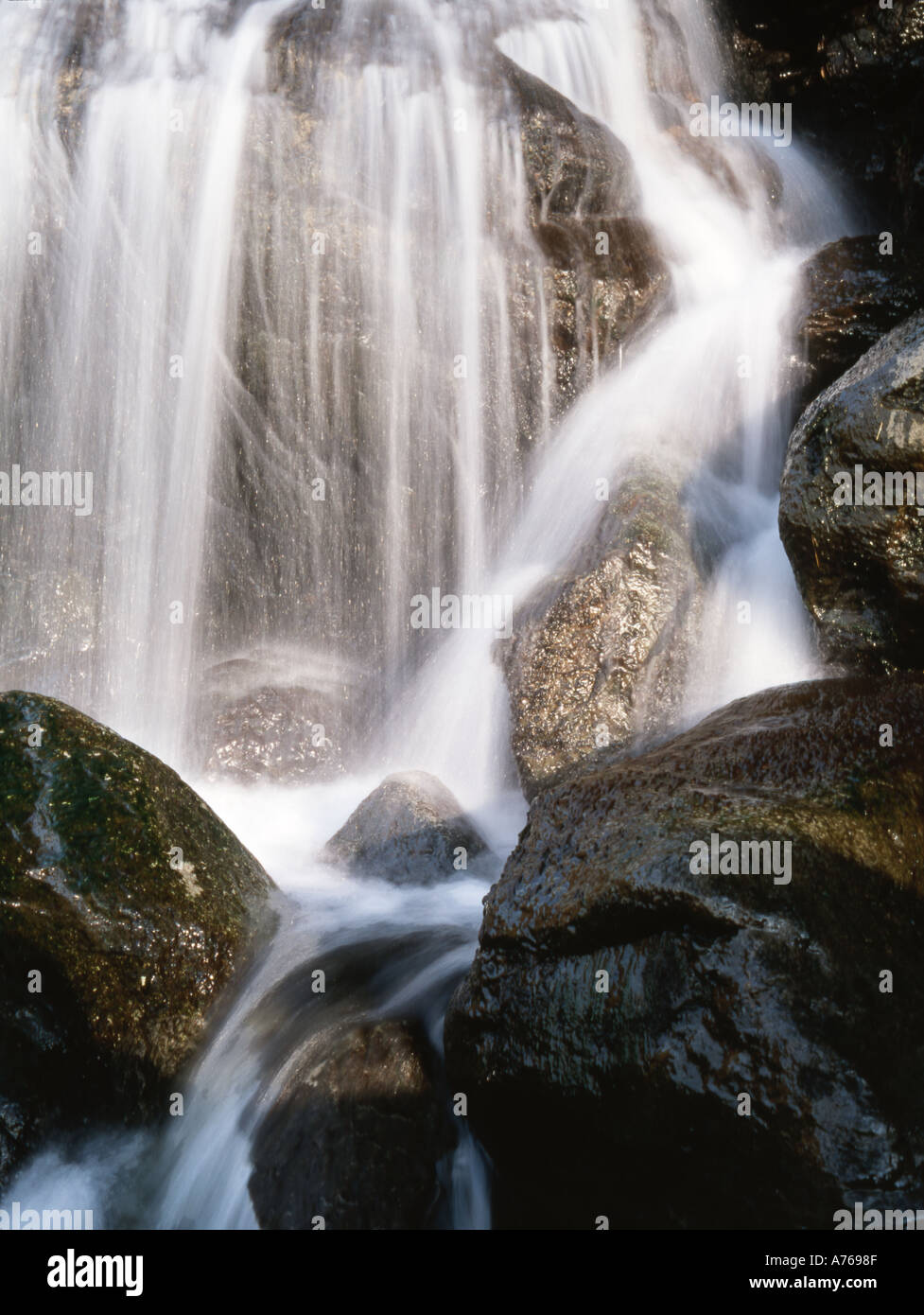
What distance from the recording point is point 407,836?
6.07 meters

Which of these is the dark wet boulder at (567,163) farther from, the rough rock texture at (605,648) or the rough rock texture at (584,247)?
the rough rock texture at (605,648)

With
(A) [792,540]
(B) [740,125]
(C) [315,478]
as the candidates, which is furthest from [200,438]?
(B) [740,125]

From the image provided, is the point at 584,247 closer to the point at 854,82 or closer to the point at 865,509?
the point at 854,82

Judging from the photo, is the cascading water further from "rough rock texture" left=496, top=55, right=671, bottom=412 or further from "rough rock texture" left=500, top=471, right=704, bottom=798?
"rough rock texture" left=500, top=471, right=704, bottom=798

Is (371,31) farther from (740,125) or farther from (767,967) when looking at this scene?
(767,967)

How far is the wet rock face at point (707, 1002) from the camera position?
125 inches

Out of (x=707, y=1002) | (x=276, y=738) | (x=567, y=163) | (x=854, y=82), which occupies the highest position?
(x=854, y=82)

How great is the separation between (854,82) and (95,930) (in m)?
10.6

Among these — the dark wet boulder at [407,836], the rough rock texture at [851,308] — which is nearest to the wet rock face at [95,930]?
the dark wet boulder at [407,836]

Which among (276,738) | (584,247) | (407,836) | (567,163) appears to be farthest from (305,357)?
(407,836)

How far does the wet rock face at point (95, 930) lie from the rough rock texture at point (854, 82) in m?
7.94

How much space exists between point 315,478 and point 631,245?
3542mm

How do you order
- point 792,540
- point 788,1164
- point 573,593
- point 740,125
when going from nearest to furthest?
point 788,1164, point 792,540, point 573,593, point 740,125

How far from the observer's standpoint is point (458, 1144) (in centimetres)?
377
